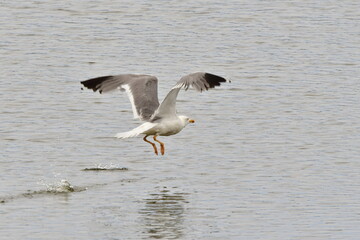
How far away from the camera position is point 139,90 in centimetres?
1512

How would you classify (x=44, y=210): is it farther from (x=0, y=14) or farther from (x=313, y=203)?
(x=0, y=14)

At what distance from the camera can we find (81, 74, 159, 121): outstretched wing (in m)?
15.1

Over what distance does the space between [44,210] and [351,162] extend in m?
5.75

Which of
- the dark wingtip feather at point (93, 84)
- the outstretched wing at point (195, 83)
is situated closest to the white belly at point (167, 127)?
the outstretched wing at point (195, 83)

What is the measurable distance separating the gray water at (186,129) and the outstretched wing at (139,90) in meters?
1.11

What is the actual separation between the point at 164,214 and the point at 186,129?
7090mm

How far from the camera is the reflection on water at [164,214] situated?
40.5 ft

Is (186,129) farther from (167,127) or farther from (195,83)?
(195,83)

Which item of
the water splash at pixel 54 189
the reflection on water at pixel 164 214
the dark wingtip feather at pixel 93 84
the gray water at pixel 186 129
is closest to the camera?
the reflection on water at pixel 164 214

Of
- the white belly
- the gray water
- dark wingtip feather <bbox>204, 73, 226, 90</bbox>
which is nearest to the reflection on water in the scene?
the gray water

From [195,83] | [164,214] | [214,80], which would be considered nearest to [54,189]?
[164,214]

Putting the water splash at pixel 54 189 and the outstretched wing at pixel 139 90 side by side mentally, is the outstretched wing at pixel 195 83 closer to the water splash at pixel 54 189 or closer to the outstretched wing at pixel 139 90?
the outstretched wing at pixel 139 90

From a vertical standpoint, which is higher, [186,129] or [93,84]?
[93,84]

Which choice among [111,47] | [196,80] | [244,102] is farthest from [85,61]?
[196,80]
